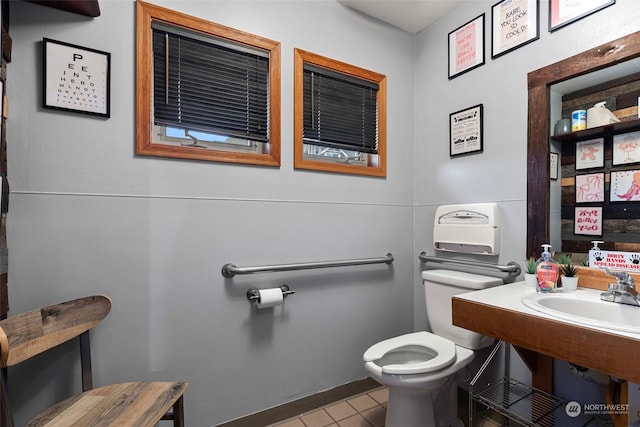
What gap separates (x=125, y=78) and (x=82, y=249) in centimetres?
76

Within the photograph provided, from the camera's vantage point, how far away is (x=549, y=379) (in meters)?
1.48

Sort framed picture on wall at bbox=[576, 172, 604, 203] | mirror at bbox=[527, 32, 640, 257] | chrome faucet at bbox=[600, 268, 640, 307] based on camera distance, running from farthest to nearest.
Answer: mirror at bbox=[527, 32, 640, 257] < framed picture on wall at bbox=[576, 172, 604, 203] < chrome faucet at bbox=[600, 268, 640, 307]

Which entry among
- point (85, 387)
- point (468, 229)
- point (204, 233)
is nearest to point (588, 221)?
point (468, 229)

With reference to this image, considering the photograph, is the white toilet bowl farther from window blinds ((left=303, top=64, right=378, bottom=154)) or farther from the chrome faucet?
window blinds ((left=303, top=64, right=378, bottom=154))

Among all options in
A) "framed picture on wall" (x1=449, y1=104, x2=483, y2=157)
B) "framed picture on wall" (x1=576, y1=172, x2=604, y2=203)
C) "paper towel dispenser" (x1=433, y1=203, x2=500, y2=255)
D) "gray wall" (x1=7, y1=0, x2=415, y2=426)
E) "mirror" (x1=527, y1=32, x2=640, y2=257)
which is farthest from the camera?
"framed picture on wall" (x1=449, y1=104, x2=483, y2=157)

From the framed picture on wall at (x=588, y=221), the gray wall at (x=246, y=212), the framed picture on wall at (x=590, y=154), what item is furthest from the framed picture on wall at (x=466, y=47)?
the framed picture on wall at (x=588, y=221)

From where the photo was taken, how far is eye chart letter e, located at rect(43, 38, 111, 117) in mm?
1257

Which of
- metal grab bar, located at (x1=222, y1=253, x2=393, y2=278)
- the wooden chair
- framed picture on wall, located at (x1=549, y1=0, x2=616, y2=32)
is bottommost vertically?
the wooden chair

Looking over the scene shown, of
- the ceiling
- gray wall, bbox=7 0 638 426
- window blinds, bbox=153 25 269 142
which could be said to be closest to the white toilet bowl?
gray wall, bbox=7 0 638 426

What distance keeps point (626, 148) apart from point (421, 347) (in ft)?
4.15

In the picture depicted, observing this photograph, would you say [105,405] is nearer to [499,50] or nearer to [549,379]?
[549,379]

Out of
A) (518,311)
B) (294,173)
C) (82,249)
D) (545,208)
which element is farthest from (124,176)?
(545,208)

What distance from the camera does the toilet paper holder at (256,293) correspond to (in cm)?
160

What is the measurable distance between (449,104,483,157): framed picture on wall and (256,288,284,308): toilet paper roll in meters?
1.35
